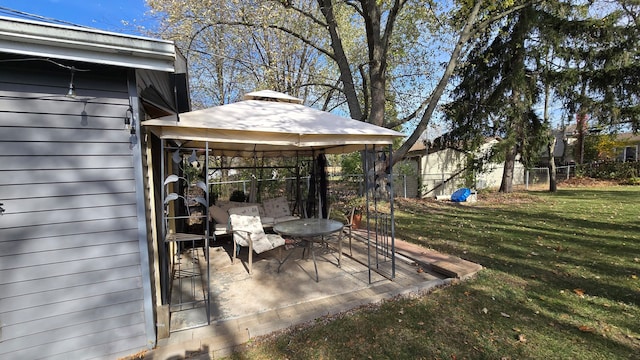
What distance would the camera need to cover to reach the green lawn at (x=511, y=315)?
2.53 m

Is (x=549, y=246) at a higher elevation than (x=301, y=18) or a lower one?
lower

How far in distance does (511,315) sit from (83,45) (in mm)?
4643

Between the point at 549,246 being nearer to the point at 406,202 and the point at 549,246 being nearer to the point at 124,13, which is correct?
the point at 406,202

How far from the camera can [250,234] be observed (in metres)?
4.62

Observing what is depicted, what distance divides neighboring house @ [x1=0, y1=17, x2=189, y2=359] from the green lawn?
1305 millimetres

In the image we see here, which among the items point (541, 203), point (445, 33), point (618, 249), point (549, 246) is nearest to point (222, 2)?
point (445, 33)

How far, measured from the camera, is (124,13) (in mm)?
10102

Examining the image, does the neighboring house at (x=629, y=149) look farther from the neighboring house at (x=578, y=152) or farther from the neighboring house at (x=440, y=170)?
the neighboring house at (x=440, y=170)

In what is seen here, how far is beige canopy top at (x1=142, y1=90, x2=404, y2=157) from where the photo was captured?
114 inches

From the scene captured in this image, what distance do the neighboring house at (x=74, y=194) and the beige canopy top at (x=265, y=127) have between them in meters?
0.40

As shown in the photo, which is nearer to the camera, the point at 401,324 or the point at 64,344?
the point at 64,344

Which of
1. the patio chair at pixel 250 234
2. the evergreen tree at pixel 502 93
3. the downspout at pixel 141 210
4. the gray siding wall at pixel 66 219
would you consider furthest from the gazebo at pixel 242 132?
the evergreen tree at pixel 502 93

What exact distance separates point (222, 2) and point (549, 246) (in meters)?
11.7

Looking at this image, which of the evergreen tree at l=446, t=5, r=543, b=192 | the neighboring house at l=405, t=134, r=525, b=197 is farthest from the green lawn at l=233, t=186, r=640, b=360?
the neighboring house at l=405, t=134, r=525, b=197
